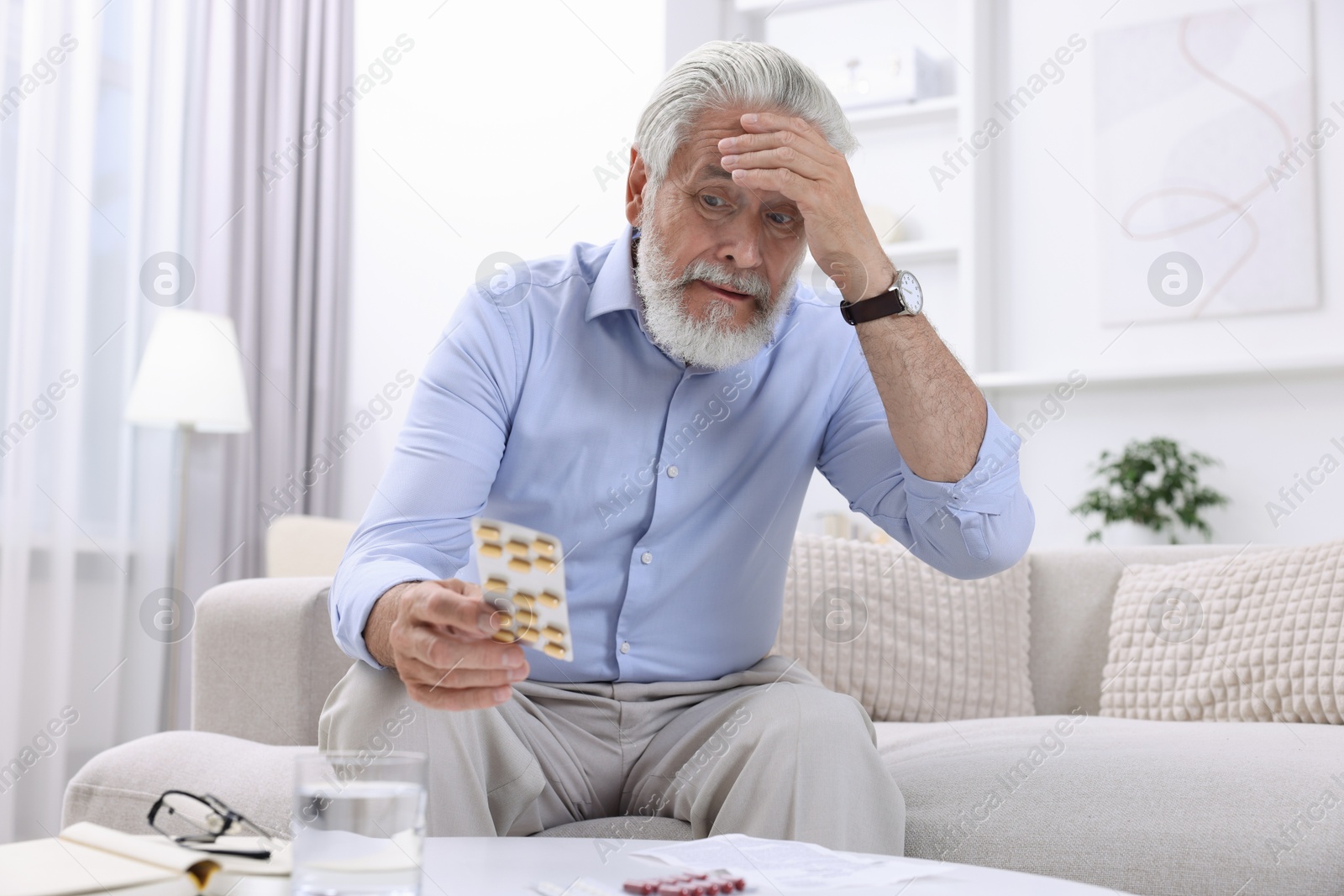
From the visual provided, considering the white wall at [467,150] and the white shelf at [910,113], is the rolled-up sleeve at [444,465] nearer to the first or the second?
the white wall at [467,150]

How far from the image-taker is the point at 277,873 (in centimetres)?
71

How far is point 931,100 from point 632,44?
93 centimetres

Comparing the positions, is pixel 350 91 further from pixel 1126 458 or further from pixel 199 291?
pixel 1126 458

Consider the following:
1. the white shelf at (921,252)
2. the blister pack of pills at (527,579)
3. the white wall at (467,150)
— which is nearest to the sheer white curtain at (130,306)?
the white wall at (467,150)

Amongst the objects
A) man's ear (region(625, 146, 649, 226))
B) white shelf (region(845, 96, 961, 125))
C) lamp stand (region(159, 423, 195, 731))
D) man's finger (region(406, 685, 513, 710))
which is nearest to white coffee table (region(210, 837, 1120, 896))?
man's finger (region(406, 685, 513, 710))

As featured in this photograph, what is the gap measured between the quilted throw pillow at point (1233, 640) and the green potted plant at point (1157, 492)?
129cm

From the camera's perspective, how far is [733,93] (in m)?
1.34

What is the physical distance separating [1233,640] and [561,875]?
1.31 metres

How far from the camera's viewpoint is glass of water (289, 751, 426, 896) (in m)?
0.63

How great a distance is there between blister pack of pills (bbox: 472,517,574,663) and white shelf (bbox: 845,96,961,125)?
119 inches

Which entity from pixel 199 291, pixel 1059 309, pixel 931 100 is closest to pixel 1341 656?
pixel 1059 309

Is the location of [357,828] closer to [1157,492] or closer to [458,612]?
[458,612]

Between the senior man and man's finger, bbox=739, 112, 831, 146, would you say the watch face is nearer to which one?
the senior man

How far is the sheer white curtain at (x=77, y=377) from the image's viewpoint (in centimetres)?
276
